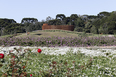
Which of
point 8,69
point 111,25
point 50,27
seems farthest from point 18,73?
point 111,25

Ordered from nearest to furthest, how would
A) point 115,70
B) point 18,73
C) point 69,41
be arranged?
1. point 18,73
2. point 115,70
3. point 69,41

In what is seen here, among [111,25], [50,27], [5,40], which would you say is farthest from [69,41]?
[111,25]

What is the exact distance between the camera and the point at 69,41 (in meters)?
11.3

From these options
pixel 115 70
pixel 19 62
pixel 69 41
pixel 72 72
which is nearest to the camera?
pixel 19 62

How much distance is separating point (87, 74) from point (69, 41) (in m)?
6.93

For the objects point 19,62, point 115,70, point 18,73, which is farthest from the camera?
point 115,70

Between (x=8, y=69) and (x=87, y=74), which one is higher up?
(x=8, y=69)

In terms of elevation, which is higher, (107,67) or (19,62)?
(19,62)

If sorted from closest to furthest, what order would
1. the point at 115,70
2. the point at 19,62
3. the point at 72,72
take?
1. the point at 19,62
2. the point at 72,72
3. the point at 115,70

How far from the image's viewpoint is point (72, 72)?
421 centimetres

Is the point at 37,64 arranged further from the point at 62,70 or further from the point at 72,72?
the point at 72,72

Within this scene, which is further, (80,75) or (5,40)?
(5,40)

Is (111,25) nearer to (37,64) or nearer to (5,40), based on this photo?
(5,40)

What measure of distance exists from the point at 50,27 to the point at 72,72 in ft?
101
